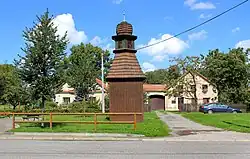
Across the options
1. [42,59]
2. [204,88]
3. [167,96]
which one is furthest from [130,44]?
[204,88]

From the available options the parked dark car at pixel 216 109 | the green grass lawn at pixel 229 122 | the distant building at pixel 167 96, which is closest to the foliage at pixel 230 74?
the distant building at pixel 167 96

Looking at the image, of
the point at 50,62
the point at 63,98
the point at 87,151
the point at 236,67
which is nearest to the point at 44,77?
the point at 50,62

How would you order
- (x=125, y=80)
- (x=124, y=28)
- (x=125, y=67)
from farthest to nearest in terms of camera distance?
(x=124, y=28) < (x=125, y=67) < (x=125, y=80)

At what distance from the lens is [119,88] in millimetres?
26312

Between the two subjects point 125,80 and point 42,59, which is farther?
point 125,80

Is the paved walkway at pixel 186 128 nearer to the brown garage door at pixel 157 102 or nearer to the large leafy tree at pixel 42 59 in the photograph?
the large leafy tree at pixel 42 59

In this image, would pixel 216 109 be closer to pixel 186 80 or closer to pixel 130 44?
pixel 186 80

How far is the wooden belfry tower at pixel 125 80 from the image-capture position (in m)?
26.1

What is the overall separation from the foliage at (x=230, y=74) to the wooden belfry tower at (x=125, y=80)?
3411 cm

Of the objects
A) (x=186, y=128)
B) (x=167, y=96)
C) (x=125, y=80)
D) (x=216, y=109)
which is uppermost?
(x=125, y=80)

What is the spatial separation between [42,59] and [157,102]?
49192 mm

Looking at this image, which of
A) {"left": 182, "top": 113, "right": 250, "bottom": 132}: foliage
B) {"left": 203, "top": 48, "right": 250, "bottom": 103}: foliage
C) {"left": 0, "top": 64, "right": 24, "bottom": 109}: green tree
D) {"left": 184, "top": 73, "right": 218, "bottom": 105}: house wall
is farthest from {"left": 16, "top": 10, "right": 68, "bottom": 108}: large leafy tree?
{"left": 184, "top": 73, "right": 218, "bottom": 105}: house wall

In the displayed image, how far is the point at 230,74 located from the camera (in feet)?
198

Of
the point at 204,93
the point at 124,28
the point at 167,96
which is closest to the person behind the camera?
the point at 124,28
